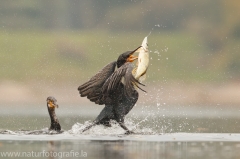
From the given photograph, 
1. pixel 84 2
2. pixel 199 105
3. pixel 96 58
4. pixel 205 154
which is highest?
pixel 84 2

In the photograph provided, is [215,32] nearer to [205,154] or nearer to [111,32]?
[111,32]

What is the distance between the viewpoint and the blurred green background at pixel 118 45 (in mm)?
44844

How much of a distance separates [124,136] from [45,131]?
5.17ft

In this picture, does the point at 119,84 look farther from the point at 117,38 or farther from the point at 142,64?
the point at 117,38

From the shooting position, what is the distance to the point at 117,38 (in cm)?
5038

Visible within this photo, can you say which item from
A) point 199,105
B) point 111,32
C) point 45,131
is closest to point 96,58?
point 111,32

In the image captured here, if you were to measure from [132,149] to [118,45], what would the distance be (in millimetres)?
31011

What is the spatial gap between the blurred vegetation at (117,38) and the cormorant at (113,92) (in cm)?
2434

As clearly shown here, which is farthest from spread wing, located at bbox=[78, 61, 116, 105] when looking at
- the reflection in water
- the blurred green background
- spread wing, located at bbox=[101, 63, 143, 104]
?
the blurred green background

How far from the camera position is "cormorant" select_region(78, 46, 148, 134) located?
2053 cm

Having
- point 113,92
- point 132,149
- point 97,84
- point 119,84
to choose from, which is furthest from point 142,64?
point 132,149

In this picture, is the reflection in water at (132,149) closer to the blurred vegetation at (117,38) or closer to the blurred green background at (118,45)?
the blurred green background at (118,45)

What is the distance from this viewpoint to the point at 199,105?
42.3 m

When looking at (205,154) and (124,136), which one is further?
(124,136)
